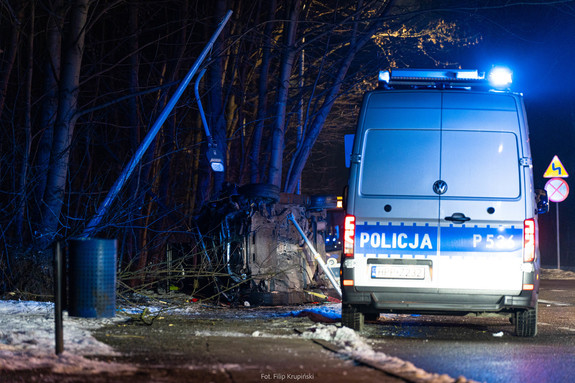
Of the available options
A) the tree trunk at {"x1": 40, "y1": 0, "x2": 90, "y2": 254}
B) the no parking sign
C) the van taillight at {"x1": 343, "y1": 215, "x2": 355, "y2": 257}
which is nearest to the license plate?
the van taillight at {"x1": 343, "y1": 215, "x2": 355, "y2": 257}

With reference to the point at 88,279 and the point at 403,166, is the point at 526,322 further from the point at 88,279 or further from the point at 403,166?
the point at 88,279

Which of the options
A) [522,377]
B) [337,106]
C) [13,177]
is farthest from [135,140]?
[522,377]

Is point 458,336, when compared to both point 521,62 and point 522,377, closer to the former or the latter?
point 522,377

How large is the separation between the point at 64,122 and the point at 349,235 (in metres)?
6.70

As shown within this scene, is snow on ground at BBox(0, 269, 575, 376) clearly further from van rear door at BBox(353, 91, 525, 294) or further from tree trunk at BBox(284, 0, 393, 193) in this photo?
tree trunk at BBox(284, 0, 393, 193)

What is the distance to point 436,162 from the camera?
8.83 metres

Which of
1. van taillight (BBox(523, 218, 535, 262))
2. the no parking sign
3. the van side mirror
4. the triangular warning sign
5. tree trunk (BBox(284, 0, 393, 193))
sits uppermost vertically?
tree trunk (BBox(284, 0, 393, 193))

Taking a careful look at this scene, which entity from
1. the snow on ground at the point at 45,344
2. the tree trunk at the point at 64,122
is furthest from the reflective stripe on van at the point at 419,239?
the tree trunk at the point at 64,122

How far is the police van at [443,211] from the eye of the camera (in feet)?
28.6

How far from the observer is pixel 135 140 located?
19.3 meters

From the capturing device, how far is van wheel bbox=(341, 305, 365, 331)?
30.0 feet

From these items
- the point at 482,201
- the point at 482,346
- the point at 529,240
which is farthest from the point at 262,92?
the point at 482,346

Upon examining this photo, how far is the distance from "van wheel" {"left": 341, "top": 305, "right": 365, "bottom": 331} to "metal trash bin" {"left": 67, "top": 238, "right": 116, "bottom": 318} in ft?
9.36

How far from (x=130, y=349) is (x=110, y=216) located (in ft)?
20.6
